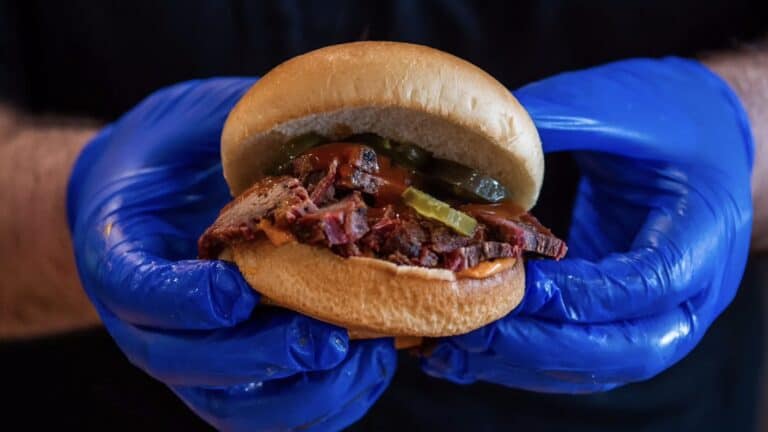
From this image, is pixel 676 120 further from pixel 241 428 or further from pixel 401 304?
A: pixel 241 428

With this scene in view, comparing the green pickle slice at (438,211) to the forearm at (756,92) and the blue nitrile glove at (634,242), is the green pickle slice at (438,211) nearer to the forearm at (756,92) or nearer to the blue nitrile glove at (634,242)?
the blue nitrile glove at (634,242)

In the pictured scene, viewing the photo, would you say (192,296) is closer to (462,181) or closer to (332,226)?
(332,226)

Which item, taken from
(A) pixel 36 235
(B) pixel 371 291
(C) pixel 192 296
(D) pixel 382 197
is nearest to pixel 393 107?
(D) pixel 382 197

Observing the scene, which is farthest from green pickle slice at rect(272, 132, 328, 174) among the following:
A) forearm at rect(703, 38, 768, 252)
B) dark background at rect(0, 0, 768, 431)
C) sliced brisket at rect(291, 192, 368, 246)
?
forearm at rect(703, 38, 768, 252)

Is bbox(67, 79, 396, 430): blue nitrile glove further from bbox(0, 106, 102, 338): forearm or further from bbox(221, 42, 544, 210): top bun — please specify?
bbox(221, 42, 544, 210): top bun

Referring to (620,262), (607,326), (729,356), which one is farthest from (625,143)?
(729,356)

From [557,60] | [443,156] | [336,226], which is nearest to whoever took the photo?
[336,226]
